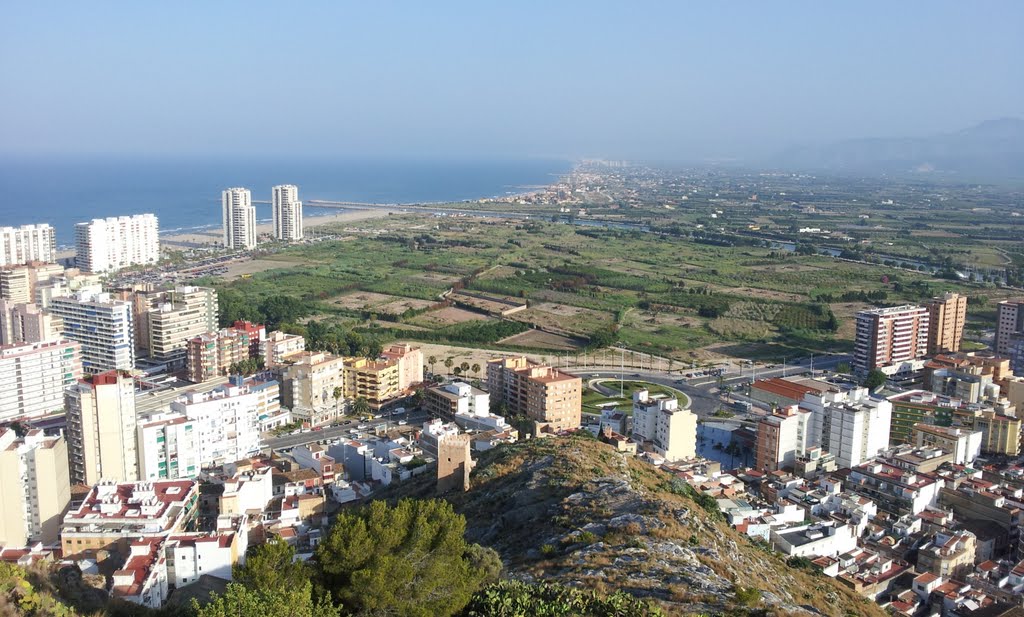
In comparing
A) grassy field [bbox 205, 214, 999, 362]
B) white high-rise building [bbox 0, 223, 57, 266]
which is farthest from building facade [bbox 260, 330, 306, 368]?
white high-rise building [bbox 0, 223, 57, 266]

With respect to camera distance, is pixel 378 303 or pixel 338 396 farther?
pixel 378 303

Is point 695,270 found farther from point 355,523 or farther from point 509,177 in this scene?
point 509,177

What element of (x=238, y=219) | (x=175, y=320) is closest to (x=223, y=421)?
(x=175, y=320)

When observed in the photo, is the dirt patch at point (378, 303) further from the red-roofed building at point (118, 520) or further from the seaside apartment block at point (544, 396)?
the red-roofed building at point (118, 520)

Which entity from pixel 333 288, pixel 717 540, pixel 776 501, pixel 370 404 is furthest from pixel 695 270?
pixel 717 540

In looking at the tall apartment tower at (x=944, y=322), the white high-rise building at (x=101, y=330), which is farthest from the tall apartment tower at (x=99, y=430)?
the tall apartment tower at (x=944, y=322)

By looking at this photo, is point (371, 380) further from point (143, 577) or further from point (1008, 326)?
point (1008, 326)

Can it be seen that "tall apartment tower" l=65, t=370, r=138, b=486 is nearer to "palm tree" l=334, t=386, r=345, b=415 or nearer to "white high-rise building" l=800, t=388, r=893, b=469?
"palm tree" l=334, t=386, r=345, b=415
